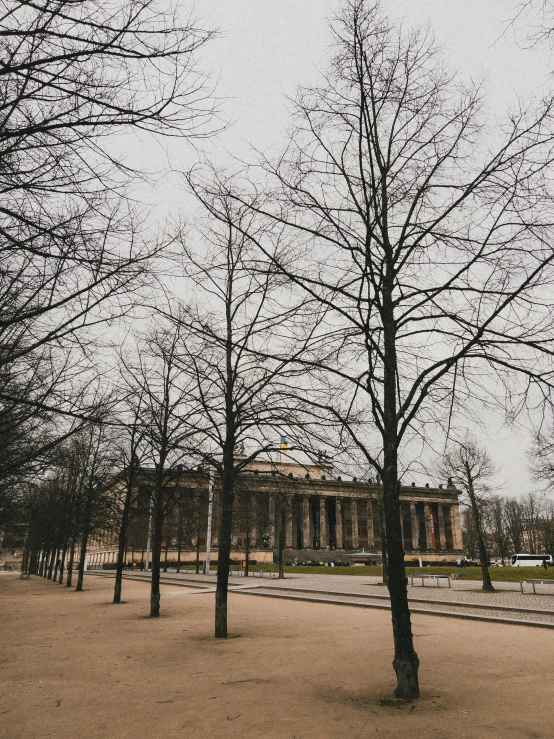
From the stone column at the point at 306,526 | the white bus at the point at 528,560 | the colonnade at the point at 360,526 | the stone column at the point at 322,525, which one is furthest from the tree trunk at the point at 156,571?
the stone column at the point at 322,525

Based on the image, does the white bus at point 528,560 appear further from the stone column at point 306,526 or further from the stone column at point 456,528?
the stone column at point 456,528

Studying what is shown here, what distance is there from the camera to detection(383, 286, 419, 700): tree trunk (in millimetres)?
6918

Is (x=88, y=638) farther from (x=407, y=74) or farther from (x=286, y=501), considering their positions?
(x=286, y=501)

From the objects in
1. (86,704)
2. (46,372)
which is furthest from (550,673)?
(46,372)

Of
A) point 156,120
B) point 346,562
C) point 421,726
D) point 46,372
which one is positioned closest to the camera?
point 156,120

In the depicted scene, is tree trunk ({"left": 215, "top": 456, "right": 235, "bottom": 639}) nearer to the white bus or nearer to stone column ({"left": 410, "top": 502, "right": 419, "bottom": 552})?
the white bus

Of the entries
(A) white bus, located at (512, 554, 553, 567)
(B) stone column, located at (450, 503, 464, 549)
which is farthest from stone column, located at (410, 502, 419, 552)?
(A) white bus, located at (512, 554, 553, 567)

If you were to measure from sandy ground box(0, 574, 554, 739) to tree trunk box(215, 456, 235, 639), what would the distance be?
1.68 ft

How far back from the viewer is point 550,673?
8.23m

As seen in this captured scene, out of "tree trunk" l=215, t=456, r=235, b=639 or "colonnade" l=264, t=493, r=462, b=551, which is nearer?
"tree trunk" l=215, t=456, r=235, b=639

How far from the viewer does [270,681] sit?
8.17 meters

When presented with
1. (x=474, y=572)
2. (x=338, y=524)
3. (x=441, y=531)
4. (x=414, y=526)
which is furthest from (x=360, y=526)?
(x=474, y=572)

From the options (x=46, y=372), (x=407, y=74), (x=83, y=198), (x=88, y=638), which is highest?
(x=407, y=74)

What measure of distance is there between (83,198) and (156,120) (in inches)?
43.3
